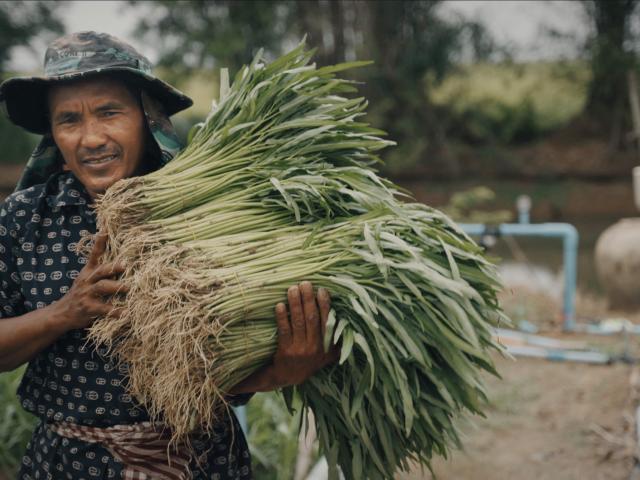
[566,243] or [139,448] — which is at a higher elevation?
[139,448]

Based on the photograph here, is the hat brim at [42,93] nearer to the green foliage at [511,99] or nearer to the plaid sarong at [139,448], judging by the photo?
the plaid sarong at [139,448]

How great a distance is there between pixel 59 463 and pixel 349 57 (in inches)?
497

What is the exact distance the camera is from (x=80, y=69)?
1.64 metres

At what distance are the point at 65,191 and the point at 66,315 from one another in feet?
1.26

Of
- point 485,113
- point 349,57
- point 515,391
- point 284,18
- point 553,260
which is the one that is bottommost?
point 553,260

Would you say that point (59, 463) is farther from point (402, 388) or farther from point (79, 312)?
point (402, 388)

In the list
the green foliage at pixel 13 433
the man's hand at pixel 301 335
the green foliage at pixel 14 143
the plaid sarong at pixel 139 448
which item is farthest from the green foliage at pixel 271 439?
the green foliage at pixel 14 143

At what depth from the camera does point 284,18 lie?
645 inches

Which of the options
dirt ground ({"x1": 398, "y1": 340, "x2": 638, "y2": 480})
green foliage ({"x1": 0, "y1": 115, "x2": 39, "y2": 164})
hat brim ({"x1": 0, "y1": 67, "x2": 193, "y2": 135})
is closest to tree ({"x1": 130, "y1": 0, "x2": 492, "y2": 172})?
green foliage ({"x1": 0, "y1": 115, "x2": 39, "y2": 164})

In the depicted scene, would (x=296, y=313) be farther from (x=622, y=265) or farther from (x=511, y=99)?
(x=511, y=99)

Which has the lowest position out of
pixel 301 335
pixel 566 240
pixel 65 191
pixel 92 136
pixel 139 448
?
pixel 566 240

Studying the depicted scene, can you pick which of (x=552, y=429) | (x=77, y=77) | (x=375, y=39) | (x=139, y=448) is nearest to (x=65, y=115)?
(x=77, y=77)

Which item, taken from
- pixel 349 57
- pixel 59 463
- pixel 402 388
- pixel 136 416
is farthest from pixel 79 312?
pixel 349 57

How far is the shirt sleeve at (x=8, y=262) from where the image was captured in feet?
5.49
